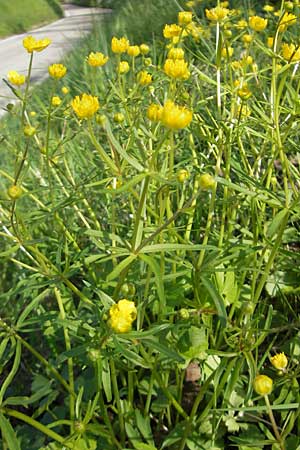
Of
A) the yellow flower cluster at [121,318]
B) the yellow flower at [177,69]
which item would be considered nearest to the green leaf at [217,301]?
the yellow flower cluster at [121,318]

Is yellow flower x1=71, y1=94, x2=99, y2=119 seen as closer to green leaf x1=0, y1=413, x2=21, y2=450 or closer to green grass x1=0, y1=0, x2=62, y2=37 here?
green leaf x1=0, y1=413, x2=21, y2=450

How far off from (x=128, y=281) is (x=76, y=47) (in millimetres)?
3597

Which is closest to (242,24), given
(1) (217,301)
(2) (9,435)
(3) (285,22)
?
(3) (285,22)

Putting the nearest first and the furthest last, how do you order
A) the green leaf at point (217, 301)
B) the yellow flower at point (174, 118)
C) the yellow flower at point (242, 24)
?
the yellow flower at point (174, 118)
the green leaf at point (217, 301)
the yellow flower at point (242, 24)

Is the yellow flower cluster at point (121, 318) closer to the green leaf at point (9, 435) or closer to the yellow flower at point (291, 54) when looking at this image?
the green leaf at point (9, 435)

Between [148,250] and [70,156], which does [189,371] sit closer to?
[148,250]

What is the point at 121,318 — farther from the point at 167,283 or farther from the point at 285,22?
the point at 285,22

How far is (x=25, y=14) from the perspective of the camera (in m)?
11.1

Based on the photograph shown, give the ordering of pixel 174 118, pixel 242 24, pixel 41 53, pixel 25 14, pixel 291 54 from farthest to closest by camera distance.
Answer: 1. pixel 25 14
2. pixel 41 53
3. pixel 242 24
4. pixel 291 54
5. pixel 174 118

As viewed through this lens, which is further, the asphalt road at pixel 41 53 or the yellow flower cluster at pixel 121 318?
the asphalt road at pixel 41 53

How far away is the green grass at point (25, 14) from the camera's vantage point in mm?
10234

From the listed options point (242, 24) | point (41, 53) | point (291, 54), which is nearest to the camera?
point (291, 54)

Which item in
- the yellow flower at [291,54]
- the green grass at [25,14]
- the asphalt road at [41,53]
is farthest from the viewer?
the green grass at [25,14]

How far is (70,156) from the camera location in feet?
7.07
